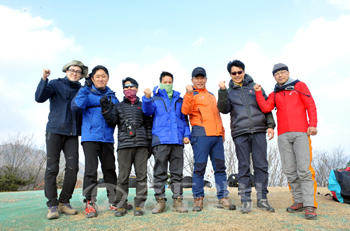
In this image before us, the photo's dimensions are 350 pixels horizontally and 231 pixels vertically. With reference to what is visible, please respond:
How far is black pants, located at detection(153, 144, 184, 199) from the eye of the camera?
3.59 metres

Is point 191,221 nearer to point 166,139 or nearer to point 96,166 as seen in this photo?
point 166,139

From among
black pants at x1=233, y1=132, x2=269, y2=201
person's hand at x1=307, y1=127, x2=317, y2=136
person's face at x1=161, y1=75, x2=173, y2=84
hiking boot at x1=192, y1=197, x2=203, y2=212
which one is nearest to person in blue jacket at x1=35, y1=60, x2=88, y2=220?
person's face at x1=161, y1=75, x2=173, y2=84

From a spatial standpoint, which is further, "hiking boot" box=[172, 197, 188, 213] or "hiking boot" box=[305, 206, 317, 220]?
"hiking boot" box=[172, 197, 188, 213]

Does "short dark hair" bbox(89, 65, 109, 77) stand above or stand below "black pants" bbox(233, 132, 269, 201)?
above

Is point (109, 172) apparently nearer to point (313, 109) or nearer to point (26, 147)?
point (313, 109)

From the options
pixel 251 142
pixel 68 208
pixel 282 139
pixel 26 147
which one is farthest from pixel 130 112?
pixel 26 147

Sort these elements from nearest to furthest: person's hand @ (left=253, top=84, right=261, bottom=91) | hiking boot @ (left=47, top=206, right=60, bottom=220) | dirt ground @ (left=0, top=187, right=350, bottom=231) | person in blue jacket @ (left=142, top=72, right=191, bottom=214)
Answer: dirt ground @ (left=0, top=187, right=350, bottom=231) < hiking boot @ (left=47, top=206, right=60, bottom=220) < person in blue jacket @ (left=142, top=72, right=191, bottom=214) < person's hand @ (left=253, top=84, right=261, bottom=91)

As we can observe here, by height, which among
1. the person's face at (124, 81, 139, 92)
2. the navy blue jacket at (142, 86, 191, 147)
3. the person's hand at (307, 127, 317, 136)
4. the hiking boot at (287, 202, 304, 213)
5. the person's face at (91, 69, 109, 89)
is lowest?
the hiking boot at (287, 202, 304, 213)

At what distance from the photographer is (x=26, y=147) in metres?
28.0

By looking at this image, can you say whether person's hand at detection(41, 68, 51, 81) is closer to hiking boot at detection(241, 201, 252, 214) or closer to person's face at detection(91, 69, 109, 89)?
person's face at detection(91, 69, 109, 89)

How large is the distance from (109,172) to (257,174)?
7.28ft

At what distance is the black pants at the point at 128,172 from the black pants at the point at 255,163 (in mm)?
1396

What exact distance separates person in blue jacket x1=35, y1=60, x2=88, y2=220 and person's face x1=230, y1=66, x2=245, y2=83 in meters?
2.45

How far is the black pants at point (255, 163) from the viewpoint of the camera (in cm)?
354
